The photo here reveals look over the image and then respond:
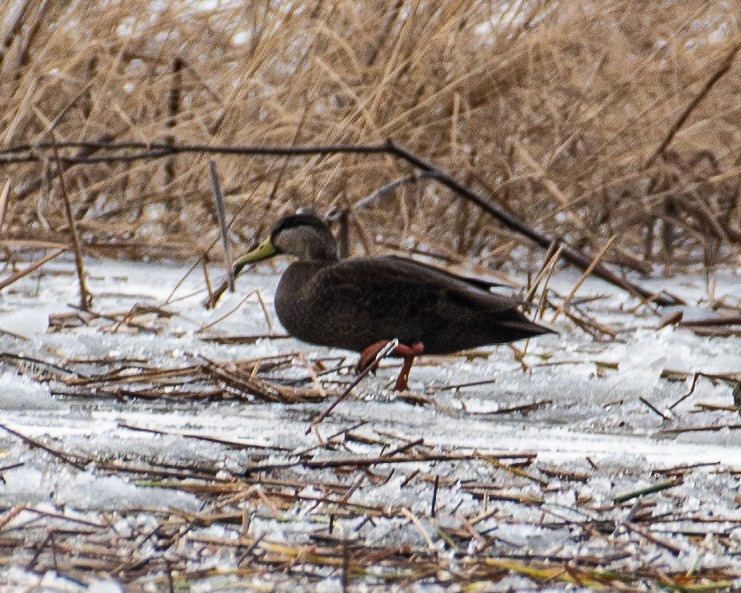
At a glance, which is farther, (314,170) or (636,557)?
(314,170)

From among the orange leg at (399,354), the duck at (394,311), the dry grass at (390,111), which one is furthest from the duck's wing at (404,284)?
the dry grass at (390,111)

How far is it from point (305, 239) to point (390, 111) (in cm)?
190

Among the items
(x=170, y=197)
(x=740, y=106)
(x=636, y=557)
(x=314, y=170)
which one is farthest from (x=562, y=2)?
(x=636, y=557)

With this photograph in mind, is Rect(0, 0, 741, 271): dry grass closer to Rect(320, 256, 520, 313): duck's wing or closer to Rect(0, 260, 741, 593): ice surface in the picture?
Rect(0, 260, 741, 593): ice surface

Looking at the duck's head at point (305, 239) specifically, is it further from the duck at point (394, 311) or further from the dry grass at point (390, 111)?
the dry grass at point (390, 111)

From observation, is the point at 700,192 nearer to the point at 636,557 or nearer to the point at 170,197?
the point at 170,197

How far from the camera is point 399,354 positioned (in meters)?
3.45

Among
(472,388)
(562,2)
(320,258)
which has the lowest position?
(472,388)

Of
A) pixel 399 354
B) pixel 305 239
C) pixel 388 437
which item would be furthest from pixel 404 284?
pixel 388 437

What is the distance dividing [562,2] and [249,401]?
128 inches

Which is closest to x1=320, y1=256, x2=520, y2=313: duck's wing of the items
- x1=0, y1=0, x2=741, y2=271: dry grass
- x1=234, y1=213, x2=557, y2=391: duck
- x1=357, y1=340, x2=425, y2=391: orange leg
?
x1=234, y1=213, x2=557, y2=391: duck

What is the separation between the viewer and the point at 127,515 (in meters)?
2.03

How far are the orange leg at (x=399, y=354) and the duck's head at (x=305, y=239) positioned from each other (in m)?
0.43

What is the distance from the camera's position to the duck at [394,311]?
3467 mm
